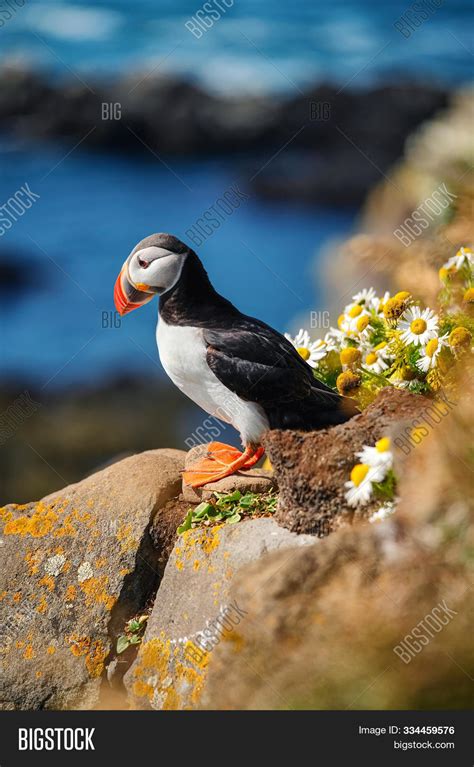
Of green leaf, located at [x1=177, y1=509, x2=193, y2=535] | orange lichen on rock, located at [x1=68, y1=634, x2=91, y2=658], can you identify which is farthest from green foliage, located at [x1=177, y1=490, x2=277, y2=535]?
orange lichen on rock, located at [x1=68, y1=634, x2=91, y2=658]

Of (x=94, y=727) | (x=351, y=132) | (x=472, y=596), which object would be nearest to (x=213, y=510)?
(x=94, y=727)

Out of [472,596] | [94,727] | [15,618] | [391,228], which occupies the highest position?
[391,228]

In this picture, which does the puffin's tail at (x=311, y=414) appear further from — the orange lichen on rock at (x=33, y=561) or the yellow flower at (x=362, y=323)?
the orange lichen on rock at (x=33, y=561)

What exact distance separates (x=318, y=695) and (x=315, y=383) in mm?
1297

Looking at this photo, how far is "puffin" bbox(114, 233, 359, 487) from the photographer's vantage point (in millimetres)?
3543

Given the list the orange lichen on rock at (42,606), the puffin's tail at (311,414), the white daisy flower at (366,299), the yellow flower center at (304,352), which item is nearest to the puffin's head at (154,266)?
the puffin's tail at (311,414)

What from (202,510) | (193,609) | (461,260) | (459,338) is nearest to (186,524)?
(202,510)

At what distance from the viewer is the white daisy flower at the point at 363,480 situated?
2982 millimetres

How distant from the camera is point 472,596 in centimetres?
276

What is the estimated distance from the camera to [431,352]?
3611 mm

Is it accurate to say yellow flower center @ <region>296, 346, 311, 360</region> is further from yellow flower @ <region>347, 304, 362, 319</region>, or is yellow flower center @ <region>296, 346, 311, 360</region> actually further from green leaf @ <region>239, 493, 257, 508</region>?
green leaf @ <region>239, 493, 257, 508</region>

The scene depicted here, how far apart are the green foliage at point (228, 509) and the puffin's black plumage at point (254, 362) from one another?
30cm

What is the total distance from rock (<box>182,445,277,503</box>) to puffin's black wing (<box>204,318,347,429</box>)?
0.27m

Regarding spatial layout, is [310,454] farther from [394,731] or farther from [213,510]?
[394,731]
